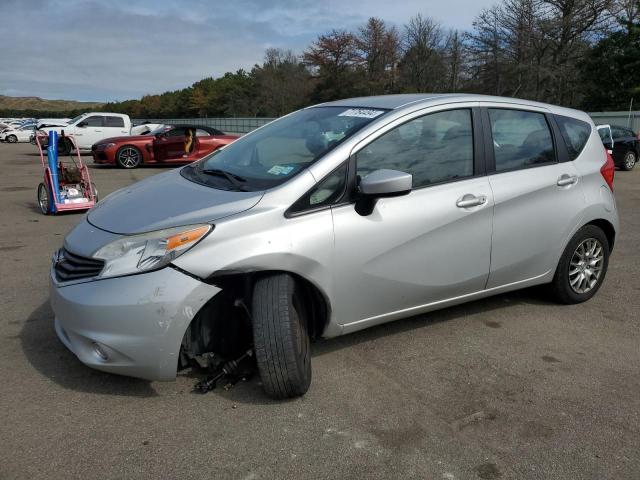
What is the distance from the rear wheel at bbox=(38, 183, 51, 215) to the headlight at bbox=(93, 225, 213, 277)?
687 cm

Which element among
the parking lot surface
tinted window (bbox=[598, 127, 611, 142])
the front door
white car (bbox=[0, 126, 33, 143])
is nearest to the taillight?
the parking lot surface

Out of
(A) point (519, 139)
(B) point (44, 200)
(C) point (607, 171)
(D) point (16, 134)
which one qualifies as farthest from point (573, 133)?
(D) point (16, 134)

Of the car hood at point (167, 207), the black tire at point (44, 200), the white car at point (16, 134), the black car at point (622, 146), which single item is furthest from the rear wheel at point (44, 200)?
the white car at point (16, 134)

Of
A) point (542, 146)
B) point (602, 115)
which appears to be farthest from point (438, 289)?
point (602, 115)

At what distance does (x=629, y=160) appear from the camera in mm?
17922

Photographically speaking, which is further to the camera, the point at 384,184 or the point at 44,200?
the point at 44,200

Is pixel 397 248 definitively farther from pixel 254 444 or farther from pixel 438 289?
pixel 254 444

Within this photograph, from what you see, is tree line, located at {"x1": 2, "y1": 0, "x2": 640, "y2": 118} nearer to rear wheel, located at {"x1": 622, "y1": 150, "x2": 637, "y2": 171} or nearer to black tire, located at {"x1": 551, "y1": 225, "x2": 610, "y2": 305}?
rear wheel, located at {"x1": 622, "y1": 150, "x2": 637, "y2": 171}

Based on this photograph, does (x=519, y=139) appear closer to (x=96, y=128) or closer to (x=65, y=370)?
(x=65, y=370)

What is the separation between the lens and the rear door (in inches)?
153

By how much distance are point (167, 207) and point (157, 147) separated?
1523 centimetres

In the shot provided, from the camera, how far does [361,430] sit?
9.18 feet

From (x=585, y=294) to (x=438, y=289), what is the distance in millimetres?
1712

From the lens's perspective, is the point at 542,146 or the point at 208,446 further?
the point at 542,146
